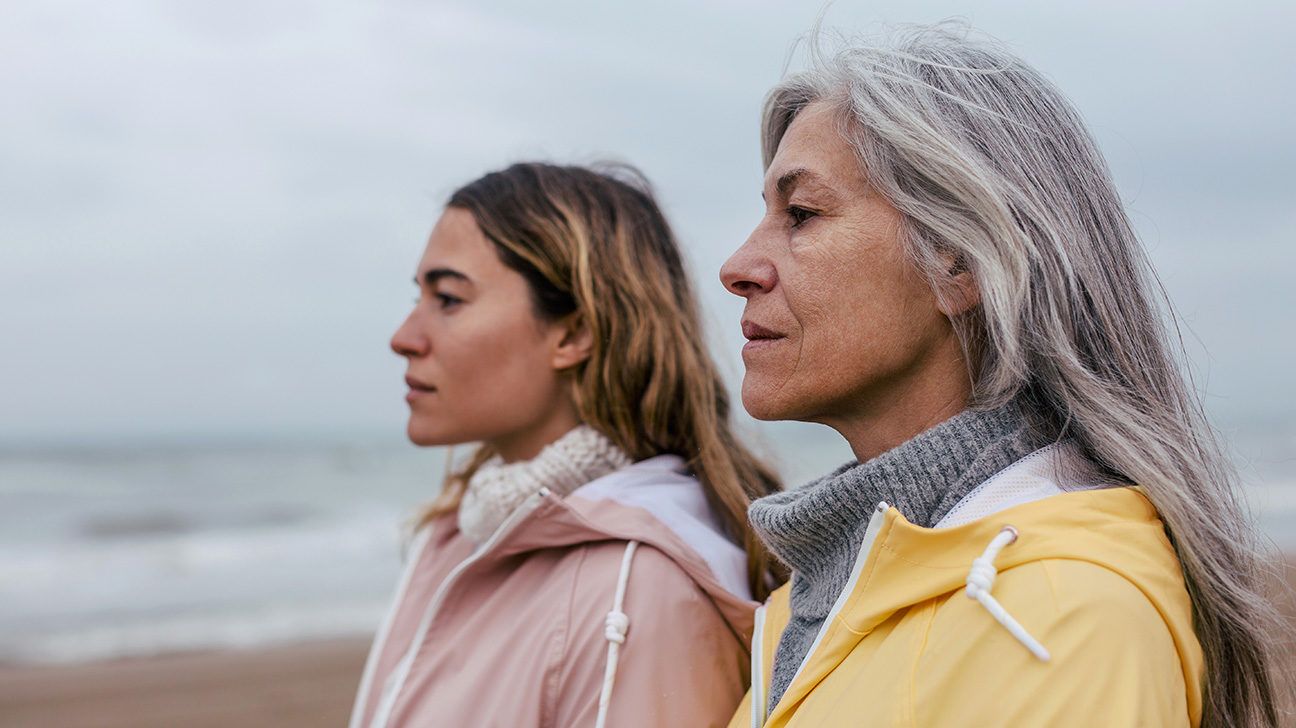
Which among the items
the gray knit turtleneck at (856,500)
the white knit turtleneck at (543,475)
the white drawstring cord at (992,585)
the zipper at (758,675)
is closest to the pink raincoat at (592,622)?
the white knit turtleneck at (543,475)

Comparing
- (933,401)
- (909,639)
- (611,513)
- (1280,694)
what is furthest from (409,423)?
(1280,694)

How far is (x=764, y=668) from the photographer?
1942mm

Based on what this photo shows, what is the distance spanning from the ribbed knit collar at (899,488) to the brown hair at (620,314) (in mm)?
869

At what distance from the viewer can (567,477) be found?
276 centimetres

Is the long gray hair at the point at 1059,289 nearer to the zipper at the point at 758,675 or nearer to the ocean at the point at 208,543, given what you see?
the ocean at the point at 208,543

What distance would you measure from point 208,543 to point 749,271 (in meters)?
14.2

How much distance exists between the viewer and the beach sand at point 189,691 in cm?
677

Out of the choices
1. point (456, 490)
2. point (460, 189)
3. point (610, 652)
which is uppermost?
point (460, 189)

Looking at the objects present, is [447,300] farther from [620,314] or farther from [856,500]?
[856,500]

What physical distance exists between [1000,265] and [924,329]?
16 cm

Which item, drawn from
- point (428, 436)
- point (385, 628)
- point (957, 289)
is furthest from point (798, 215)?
point (385, 628)

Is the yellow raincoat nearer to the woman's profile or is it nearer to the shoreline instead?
the woman's profile

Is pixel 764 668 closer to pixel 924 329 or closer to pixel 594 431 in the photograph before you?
pixel 924 329

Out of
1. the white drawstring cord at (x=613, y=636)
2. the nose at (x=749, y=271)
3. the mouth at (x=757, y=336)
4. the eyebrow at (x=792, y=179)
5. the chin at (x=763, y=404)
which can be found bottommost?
the white drawstring cord at (x=613, y=636)
